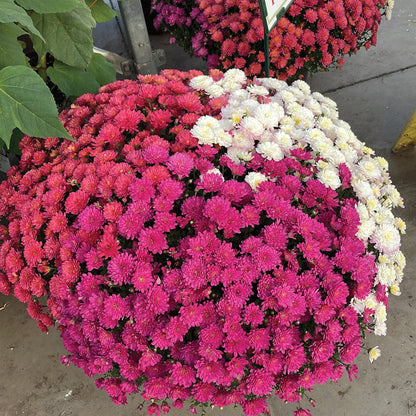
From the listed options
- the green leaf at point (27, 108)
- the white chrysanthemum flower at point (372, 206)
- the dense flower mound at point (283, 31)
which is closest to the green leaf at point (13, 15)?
the green leaf at point (27, 108)

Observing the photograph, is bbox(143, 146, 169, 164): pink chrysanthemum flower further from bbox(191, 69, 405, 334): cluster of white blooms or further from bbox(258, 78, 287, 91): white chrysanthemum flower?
bbox(258, 78, 287, 91): white chrysanthemum flower

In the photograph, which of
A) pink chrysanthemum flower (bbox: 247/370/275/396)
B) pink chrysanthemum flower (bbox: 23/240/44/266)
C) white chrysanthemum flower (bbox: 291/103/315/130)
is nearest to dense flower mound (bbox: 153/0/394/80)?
white chrysanthemum flower (bbox: 291/103/315/130)

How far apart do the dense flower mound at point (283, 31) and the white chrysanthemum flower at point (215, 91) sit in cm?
80

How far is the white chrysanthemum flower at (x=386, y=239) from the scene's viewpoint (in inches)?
49.4

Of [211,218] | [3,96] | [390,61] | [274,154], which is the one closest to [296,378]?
[211,218]

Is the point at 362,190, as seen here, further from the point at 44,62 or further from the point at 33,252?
the point at 44,62

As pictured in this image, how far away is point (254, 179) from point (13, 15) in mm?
793

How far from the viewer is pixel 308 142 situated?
141cm

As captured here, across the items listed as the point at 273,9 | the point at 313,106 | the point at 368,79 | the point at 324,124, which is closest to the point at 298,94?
the point at 313,106

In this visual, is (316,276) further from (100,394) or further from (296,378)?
(100,394)

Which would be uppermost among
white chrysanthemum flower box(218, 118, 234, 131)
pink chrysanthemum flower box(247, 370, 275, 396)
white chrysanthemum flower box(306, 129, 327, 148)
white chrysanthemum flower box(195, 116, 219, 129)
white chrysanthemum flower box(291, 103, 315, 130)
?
white chrysanthemum flower box(195, 116, 219, 129)

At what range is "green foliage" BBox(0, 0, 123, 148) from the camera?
4.01ft

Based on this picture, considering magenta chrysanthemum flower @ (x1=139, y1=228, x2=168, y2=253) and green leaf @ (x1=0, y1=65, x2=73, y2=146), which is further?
green leaf @ (x1=0, y1=65, x2=73, y2=146)

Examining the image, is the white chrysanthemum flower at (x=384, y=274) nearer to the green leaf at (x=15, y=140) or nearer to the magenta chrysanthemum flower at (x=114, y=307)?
the magenta chrysanthemum flower at (x=114, y=307)
